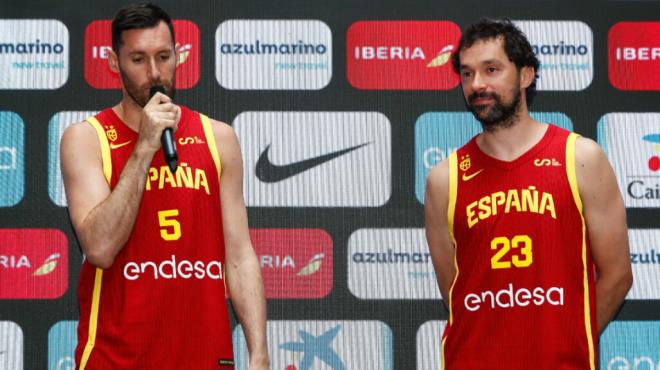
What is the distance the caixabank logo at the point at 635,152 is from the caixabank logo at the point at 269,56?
1.18m

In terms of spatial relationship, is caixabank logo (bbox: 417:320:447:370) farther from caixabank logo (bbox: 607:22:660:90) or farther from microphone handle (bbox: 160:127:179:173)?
microphone handle (bbox: 160:127:179:173)

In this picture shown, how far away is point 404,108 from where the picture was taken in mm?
3850

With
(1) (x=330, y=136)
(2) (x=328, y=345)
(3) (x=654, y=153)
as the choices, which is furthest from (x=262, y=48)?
(3) (x=654, y=153)

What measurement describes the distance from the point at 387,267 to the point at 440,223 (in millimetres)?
912

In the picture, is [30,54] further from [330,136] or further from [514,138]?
[514,138]

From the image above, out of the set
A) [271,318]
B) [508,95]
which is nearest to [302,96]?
[271,318]

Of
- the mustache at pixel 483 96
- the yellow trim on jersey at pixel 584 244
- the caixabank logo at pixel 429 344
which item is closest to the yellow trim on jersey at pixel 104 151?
the mustache at pixel 483 96

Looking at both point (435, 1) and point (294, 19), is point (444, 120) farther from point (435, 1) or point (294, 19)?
point (294, 19)

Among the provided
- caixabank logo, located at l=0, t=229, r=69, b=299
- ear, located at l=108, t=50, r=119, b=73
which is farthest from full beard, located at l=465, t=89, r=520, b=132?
caixabank logo, located at l=0, t=229, r=69, b=299

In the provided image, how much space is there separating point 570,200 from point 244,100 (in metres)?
1.58

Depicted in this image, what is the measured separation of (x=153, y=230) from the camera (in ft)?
8.48

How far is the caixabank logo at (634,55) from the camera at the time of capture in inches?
154

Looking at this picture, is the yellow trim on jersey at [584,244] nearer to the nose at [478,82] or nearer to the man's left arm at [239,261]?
the nose at [478,82]

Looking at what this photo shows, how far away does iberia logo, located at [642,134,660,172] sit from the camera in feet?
12.6
